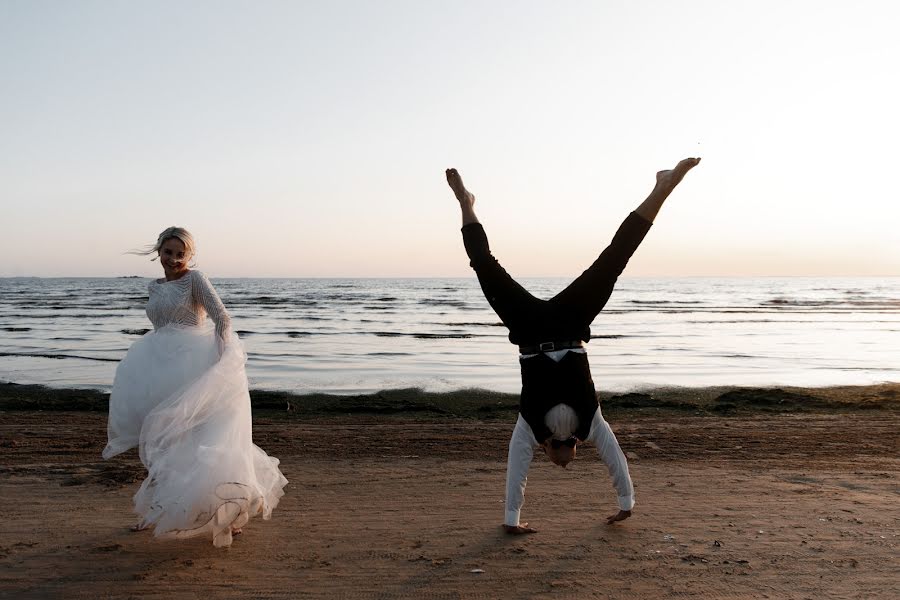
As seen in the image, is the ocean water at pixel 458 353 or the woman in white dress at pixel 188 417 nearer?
the woman in white dress at pixel 188 417

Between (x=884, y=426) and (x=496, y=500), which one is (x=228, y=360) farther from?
(x=884, y=426)

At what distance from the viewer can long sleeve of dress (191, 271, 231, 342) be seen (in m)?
5.27

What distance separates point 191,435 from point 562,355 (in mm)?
2582

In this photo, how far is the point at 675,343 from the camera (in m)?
23.5

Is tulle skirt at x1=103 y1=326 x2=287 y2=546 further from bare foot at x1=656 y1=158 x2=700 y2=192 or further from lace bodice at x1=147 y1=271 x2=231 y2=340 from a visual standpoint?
bare foot at x1=656 y1=158 x2=700 y2=192

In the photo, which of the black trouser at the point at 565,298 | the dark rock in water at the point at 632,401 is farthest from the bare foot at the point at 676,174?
the dark rock in water at the point at 632,401

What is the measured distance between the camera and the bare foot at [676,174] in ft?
18.3

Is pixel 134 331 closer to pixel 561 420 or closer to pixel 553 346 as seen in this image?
pixel 553 346

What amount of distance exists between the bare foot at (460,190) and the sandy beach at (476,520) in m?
2.53

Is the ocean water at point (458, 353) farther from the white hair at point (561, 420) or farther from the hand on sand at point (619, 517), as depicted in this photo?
the white hair at point (561, 420)

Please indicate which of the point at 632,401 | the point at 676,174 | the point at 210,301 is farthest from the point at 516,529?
the point at 632,401

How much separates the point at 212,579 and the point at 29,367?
1453 cm

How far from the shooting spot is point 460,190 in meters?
5.98

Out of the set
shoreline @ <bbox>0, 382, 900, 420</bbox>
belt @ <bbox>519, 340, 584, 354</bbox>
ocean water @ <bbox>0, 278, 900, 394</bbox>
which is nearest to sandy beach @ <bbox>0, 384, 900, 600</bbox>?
shoreline @ <bbox>0, 382, 900, 420</bbox>
